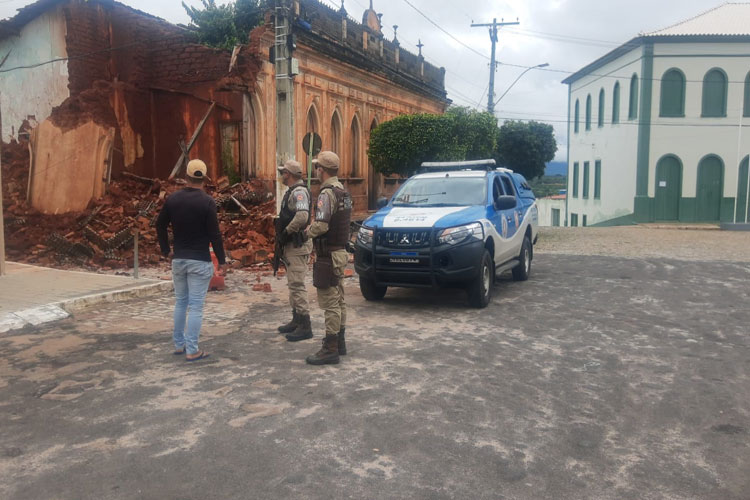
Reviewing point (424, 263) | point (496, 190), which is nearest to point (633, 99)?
point (496, 190)

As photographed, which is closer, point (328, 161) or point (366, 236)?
point (328, 161)

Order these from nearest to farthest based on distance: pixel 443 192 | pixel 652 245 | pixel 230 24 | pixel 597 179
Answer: pixel 443 192 < pixel 652 245 < pixel 230 24 < pixel 597 179

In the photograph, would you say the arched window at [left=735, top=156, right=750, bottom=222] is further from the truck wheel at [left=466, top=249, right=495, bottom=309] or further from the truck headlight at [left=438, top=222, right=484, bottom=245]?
the truck headlight at [left=438, top=222, right=484, bottom=245]

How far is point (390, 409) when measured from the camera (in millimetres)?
4766

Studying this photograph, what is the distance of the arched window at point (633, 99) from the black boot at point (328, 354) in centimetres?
2795

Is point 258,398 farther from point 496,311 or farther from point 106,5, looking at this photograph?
point 106,5

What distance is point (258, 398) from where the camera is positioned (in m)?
5.02

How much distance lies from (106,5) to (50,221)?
6.06m

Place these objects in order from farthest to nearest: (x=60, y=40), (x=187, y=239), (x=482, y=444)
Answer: (x=60, y=40)
(x=187, y=239)
(x=482, y=444)

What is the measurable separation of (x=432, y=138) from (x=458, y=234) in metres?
13.2

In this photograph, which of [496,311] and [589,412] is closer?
[589,412]

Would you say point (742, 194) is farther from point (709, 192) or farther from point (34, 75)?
point (34, 75)

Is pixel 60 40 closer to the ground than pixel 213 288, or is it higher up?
higher up

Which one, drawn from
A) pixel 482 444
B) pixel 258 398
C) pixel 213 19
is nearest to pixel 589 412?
pixel 482 444
